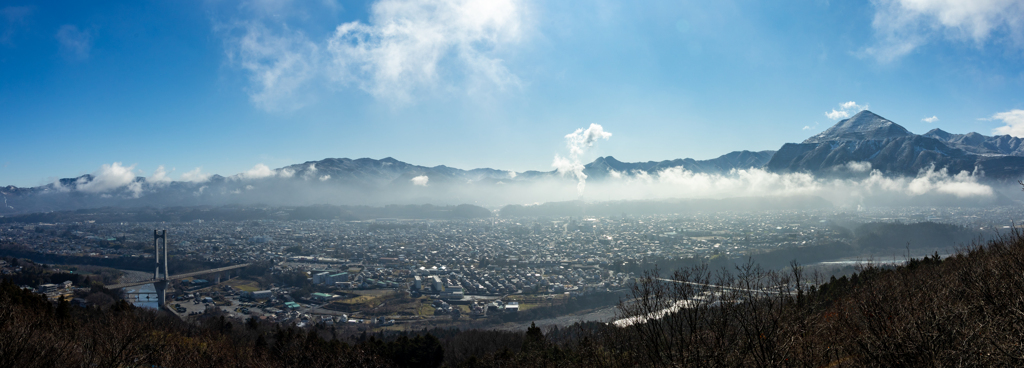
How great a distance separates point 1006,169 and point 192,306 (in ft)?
461

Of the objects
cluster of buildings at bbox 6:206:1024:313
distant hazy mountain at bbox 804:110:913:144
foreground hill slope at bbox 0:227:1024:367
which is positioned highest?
distant hazy mountain at bbox 804:110:913:144

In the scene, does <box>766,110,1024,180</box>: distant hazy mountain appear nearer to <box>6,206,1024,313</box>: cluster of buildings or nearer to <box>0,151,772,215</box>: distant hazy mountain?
<box>0,151,772,215</box>: distant hazy mountain

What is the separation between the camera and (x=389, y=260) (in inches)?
1837

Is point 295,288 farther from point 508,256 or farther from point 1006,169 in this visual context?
point 1006,169

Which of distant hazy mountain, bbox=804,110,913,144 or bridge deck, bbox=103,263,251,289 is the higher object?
distant hazy mountain, bbox=804,110,913,144

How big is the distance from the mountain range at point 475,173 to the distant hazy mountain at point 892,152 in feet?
0.74

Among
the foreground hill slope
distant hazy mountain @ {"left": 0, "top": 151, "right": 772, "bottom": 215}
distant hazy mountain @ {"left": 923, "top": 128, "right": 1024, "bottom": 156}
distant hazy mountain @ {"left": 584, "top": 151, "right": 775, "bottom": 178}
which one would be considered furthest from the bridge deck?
distant hazy mountain @ {"left": 923, "top": 128, "right": 1024, "bottom": 156}

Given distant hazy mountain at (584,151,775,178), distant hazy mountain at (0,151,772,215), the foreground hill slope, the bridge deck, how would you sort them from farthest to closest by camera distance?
distant hazy mountain at (584,151,775,178) → distant hazy mountain at (0,151,772,215) → the bridge deck → the foreground hill slope

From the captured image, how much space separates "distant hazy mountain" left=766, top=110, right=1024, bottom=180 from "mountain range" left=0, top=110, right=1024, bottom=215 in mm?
226

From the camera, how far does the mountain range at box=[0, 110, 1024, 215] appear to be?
107m

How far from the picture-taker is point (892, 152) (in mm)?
111562

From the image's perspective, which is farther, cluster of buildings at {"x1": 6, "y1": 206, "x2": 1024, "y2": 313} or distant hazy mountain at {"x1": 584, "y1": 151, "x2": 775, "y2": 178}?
distant hazy mountain at {"x1": 584, "y1": 151, "x2": 775, "y2": 178}

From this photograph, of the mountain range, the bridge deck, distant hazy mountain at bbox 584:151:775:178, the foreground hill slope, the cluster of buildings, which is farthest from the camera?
distant hazy mountain at bbox 584:151:775:178

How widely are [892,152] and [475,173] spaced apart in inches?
5797
